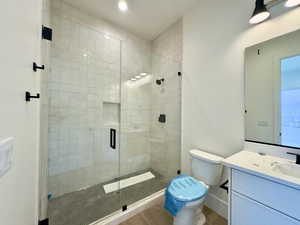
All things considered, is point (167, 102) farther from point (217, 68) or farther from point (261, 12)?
point (261, 12)

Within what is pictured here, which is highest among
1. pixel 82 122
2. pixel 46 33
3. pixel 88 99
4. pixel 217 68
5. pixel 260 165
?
pixel 46 33

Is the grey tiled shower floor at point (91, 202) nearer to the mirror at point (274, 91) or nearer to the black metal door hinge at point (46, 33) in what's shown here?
the mirror at point (274, 91)

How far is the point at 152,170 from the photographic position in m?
2.52

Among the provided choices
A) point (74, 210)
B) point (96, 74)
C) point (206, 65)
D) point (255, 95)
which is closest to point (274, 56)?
point (255, 95)

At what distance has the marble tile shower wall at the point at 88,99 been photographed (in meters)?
1.75

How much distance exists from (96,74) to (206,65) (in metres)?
1.66

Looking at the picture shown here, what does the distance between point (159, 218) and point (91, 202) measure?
0.89m

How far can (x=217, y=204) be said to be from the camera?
1.53 meters

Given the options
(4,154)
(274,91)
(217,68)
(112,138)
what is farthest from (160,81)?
(4,154)

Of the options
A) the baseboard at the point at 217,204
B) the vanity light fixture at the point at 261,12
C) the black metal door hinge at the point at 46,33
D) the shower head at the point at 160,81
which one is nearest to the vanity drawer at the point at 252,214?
the baseboard at the point at 217,204

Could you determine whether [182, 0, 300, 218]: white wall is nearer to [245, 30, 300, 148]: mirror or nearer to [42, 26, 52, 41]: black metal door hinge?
[245, 30, 300, 148]: mirror

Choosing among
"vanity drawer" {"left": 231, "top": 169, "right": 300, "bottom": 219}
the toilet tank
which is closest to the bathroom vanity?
"vanity drawer" {"left": 231, "top": 169, "right": 300, "bottom": 219}

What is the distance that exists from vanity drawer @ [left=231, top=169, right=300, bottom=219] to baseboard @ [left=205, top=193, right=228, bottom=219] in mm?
737

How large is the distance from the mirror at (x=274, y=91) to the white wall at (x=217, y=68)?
0.23 feet
